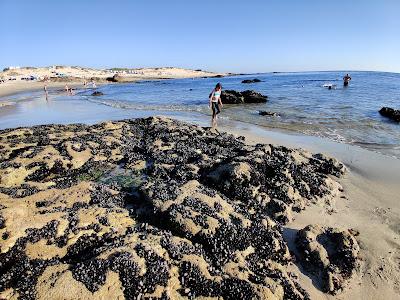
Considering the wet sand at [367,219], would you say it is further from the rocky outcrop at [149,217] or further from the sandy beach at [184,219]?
the rocky outcrop at [149,217]

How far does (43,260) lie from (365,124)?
18590 millimetres

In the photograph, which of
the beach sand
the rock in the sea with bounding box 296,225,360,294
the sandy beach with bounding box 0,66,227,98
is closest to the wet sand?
the beach sand

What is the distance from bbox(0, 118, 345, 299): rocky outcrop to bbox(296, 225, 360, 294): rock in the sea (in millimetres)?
420

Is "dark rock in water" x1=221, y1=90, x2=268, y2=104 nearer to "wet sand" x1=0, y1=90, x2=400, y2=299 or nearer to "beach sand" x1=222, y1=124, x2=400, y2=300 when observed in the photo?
"wet sand" x1=0, y1=90, x2=400, y2=299

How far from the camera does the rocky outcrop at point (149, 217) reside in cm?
457

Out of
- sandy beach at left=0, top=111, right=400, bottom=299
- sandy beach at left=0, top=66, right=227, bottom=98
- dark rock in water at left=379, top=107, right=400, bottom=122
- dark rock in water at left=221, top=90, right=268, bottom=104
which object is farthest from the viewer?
sandy beach at left=0, top=66, right=227, bottom=98

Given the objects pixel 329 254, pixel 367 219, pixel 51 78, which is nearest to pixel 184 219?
pixel 329 254

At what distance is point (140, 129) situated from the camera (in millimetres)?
12352

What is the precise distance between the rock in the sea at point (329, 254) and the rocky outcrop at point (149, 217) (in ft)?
1.38

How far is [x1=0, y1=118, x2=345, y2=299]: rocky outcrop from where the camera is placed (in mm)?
4566

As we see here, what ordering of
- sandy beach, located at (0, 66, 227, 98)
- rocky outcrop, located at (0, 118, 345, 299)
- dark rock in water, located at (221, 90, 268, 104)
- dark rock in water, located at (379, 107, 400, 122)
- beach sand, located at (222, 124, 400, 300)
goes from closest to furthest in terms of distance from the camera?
rocky outcrop, located at (0, 118, 345, 299), beach sand, located at (222, 124, 400, 300), dark rock in water, located at (379, 107, 400, 122), dark rock in water, located at (221, 90, 268, 104), sandy beach, located at (0, 66, 227, 98)

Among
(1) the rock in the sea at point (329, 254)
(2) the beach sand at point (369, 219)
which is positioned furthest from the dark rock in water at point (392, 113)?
Answer: (1) the rock in the sea at point (329, 254)

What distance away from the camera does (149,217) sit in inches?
240

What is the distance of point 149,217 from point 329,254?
3.43 meters
